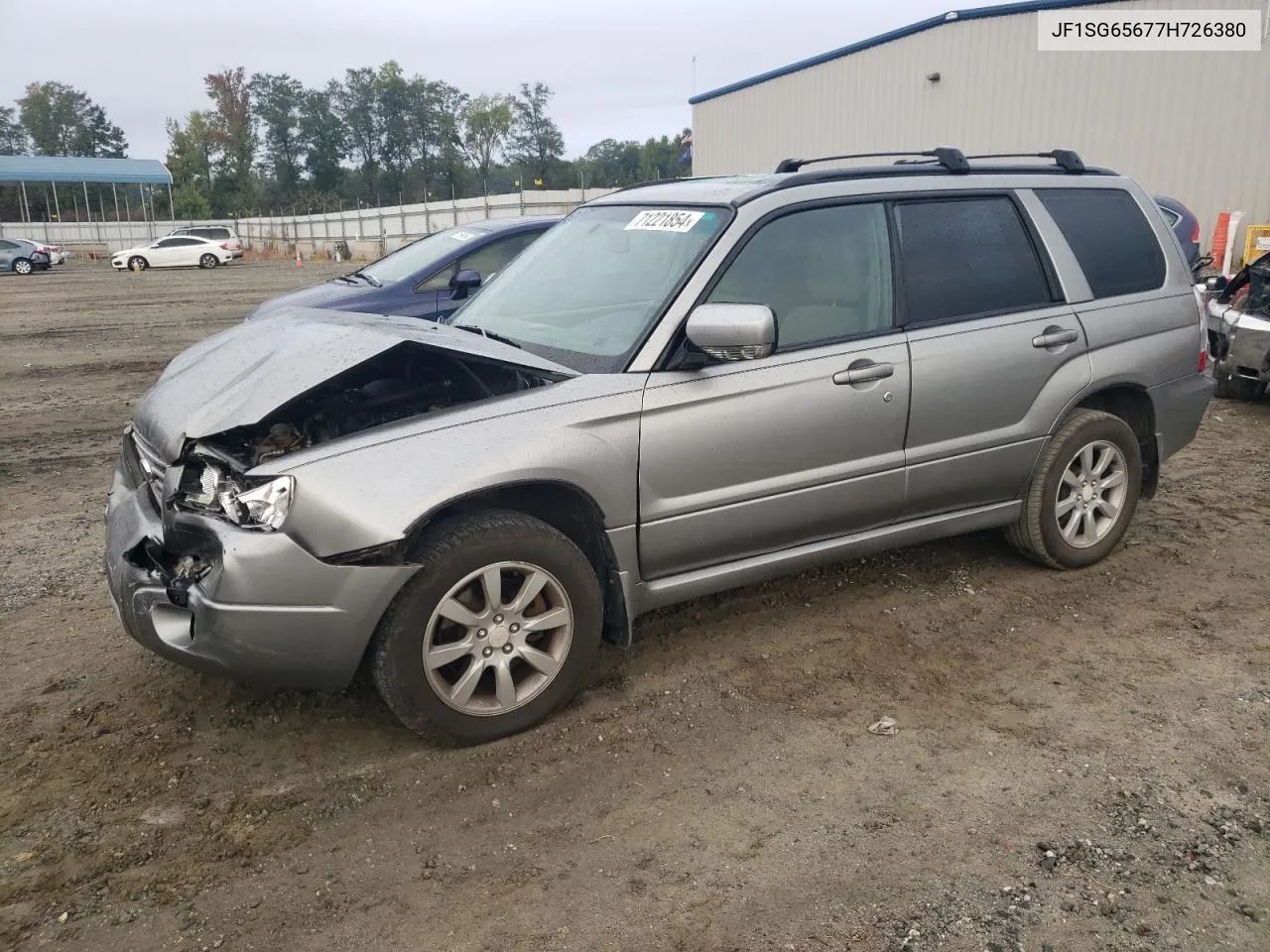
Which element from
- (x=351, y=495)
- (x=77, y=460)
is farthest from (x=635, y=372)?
(x=77, y=460)

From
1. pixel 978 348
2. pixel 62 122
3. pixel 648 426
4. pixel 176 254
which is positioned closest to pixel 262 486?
pixel 648 426

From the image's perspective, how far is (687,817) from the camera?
9.67 feet

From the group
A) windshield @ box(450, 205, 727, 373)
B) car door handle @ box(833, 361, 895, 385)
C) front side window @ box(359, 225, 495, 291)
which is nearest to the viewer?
windshield @ box(450, 205, 727, 373)

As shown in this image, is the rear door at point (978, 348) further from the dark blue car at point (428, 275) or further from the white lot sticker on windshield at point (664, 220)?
the dark blue car at point (428, 275)

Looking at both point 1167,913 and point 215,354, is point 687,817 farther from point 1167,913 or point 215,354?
point 215,354

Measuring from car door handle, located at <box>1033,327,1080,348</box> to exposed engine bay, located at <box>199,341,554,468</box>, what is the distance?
2.28 metres

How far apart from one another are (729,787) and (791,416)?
1.39m

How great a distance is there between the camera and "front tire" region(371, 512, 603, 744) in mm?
3086

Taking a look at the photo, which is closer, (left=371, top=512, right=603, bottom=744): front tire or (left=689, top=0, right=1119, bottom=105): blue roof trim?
(left=371, top=512, right=603, bottom=744): front tire

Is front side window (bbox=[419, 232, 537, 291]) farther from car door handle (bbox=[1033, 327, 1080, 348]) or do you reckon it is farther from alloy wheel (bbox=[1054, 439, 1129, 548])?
alloy wheel (bbox=[1054, 439, 1129, 548])

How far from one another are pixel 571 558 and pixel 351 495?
77 cm

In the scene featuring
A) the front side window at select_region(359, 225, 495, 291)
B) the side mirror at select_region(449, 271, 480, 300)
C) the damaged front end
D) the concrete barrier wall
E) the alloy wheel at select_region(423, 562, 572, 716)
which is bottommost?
the alloy wheel at select_region(423, 562, 572, 716)

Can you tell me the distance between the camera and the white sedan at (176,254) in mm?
37594

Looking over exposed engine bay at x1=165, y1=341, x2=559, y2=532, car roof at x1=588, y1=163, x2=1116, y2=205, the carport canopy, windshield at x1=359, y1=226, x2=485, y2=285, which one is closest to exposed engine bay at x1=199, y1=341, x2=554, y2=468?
exposed engine bay at x1=165, y1=341, x2=559, y2=532
